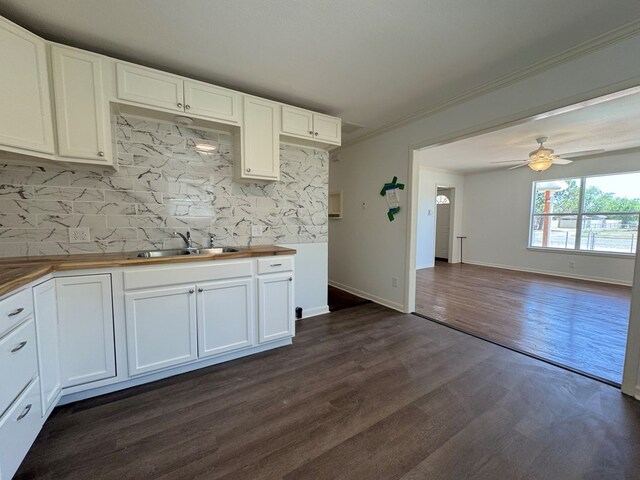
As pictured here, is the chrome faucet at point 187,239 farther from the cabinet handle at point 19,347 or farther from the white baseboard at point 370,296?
the white baseboard at point 370,296

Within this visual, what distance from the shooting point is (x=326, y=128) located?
2.99 m

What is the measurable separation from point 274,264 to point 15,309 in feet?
5.10

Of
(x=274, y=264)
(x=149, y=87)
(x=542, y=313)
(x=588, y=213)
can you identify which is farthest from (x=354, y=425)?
(x=588, y=213)

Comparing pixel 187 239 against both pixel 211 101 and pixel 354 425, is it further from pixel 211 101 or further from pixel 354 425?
pixel 354 425

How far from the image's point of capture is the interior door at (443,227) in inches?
301

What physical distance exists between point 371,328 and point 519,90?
263cm

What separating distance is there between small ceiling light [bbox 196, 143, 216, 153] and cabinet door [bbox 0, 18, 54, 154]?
1010 mm

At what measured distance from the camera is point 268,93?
2689mm

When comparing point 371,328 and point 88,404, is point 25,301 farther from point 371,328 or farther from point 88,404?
point 371,328

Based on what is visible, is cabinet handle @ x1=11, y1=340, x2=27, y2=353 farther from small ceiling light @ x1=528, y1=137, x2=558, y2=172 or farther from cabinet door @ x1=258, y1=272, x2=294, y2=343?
small ceiling light @ x1=528, y1=137, x2=558, y2=172

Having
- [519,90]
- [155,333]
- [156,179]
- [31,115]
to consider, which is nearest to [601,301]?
[519,90]

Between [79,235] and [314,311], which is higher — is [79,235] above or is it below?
above

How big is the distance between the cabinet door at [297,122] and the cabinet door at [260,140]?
93mm

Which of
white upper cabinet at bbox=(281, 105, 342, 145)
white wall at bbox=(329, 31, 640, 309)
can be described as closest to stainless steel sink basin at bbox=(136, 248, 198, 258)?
white upper cabinet at bbox=(281, 105, 342, 145)
